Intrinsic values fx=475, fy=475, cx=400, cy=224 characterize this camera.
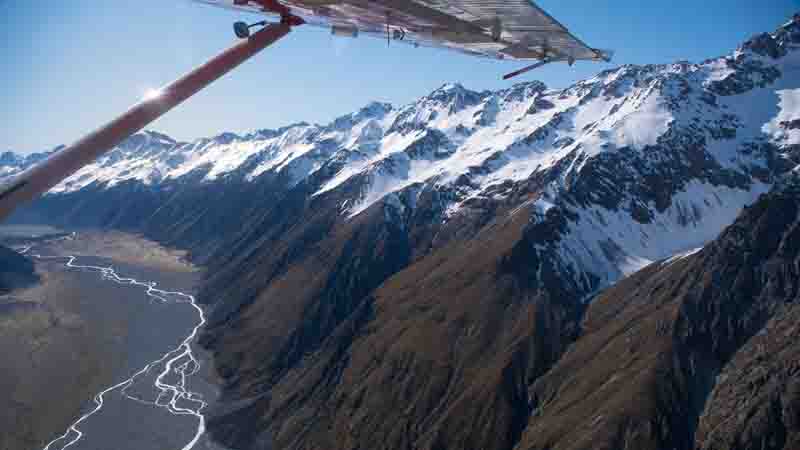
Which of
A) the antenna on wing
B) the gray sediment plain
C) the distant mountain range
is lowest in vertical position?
the gray sediment plain

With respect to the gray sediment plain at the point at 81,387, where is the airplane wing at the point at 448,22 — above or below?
above

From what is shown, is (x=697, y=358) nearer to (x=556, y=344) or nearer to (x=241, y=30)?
(x=556, y=344)

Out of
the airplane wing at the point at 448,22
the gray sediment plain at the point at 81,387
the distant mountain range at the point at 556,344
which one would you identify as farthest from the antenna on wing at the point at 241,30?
the gray sediment plain at the point at 81,387

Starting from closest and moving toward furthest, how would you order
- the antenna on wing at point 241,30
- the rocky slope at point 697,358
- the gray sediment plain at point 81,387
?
1. the antenna on wing at point 241,30
2. the rocky slope at point 697,358
3. the gray sediment plain at point 81,387

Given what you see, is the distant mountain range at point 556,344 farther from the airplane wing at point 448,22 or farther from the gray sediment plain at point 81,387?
the airplane wing at point 448,22

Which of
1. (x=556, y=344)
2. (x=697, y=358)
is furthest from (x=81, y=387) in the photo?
(x=697, y=358)

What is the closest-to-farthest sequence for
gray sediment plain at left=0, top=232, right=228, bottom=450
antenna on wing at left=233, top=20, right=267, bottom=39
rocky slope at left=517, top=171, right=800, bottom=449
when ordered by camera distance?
1. antenna on wing at left=233, top=20, right=267, bottom=39
2. rocky slope at left=517, top=171, right=800, bottom=449
3. gray sediment plain at left=0, top=232, right=228, bottom=450

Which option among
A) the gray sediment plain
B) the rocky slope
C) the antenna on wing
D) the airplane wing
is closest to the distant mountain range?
the rocky slope

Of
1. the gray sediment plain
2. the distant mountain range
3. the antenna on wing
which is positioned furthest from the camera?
the gray sediment plain

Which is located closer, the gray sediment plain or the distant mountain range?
the distant mountain range

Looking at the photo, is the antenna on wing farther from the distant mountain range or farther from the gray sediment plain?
the gray sediment plain

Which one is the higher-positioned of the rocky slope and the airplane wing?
the airplane wing
